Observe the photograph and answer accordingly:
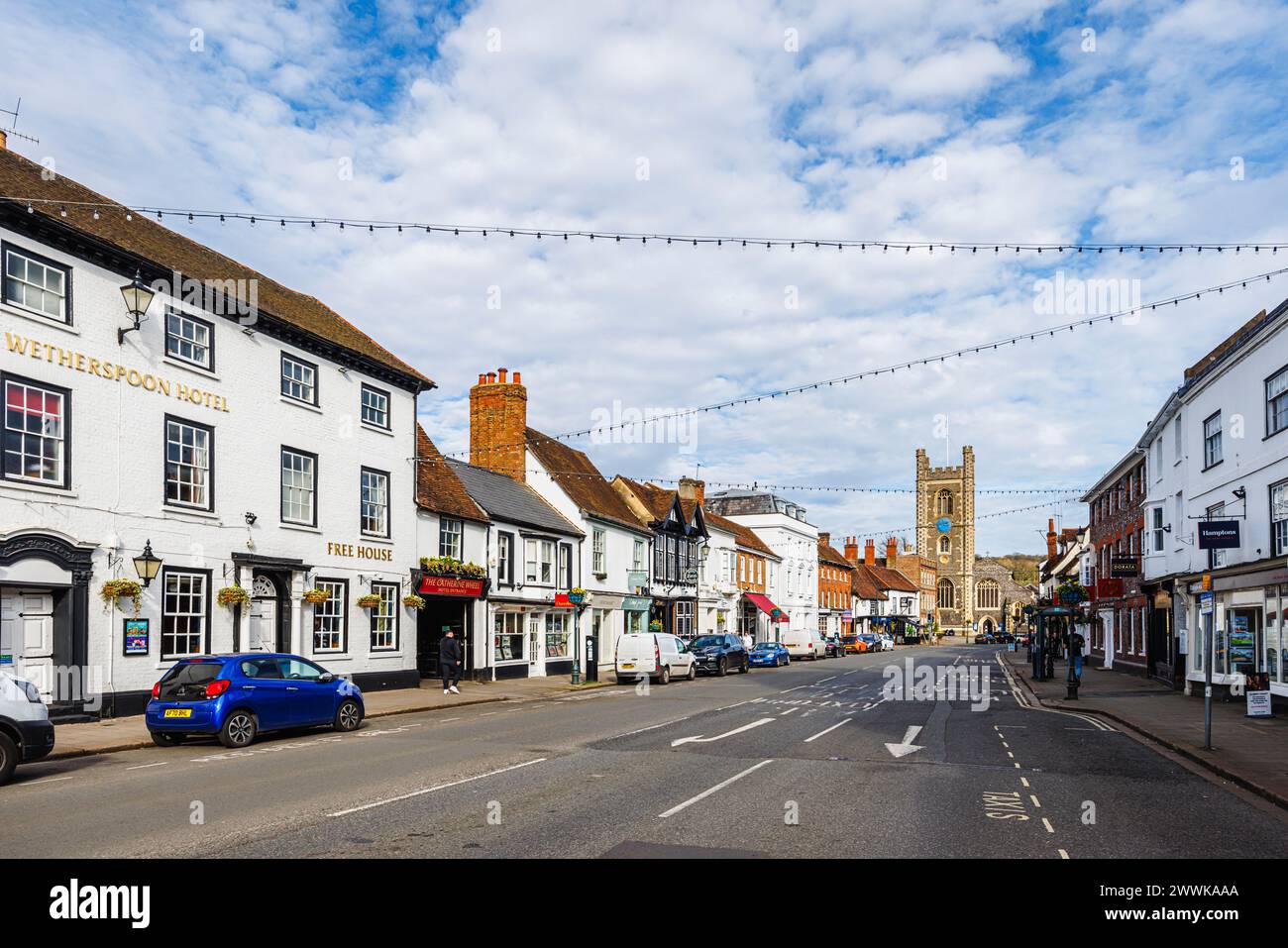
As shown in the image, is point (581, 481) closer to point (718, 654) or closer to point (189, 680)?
point (718, 654)

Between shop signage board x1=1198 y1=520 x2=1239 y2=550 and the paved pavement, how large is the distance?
3.44 metres

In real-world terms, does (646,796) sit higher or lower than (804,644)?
higher

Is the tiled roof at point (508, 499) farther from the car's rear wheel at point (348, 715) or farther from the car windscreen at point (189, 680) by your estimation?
the car windscreen at point (189, 680)

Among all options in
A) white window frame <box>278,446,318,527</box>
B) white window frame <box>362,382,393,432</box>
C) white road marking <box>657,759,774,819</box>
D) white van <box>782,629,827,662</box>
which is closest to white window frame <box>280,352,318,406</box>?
white window frame <box>278,446,318,527</box>

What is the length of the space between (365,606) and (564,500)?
14568mm

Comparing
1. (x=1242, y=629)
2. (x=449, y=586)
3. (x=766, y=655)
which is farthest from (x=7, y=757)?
(x=766, y=655)

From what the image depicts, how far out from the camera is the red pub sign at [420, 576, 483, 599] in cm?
2967

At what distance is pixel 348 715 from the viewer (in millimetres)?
19094

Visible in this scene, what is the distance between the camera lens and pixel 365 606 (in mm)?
27062

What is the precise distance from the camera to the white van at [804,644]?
186ft

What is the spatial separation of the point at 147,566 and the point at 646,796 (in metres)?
13.2
